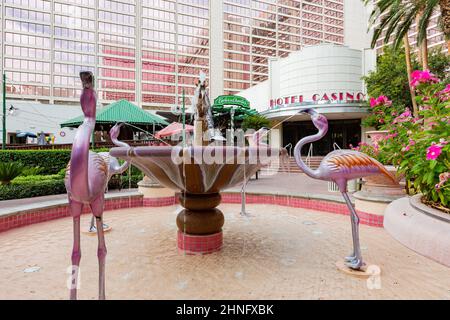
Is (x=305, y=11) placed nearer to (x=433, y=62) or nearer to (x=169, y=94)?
(x=169, y=94)

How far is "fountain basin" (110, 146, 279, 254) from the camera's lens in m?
2.79

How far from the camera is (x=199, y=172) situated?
3.16m

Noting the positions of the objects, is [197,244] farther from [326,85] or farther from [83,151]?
[326,85]

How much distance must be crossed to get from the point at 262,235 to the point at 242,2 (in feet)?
210

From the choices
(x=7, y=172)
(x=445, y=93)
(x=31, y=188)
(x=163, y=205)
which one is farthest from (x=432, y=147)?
(x=7, y=172)

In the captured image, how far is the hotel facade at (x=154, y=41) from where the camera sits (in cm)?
4434

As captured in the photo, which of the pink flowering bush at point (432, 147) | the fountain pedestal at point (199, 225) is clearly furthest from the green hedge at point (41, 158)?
the pink flowering bush at point (432, 147)

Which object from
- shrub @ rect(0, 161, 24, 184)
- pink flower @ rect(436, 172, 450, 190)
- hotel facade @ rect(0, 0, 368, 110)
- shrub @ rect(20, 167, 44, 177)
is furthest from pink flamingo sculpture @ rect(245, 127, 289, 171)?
hotel facade @ rect(0, 0, 368, 110)

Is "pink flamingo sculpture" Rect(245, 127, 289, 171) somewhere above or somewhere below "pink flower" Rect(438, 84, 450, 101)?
below

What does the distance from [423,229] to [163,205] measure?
17.6 feet

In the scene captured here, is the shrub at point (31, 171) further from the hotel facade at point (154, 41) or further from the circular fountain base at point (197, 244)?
the hotel facade at point (154, 41)

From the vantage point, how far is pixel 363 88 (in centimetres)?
2222

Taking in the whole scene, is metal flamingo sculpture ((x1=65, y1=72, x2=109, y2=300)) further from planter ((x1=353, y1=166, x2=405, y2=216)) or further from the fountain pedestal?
planter ((x1=353, y1=166, x2=405, y2=216))

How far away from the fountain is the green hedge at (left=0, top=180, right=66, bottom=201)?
5.80 m
